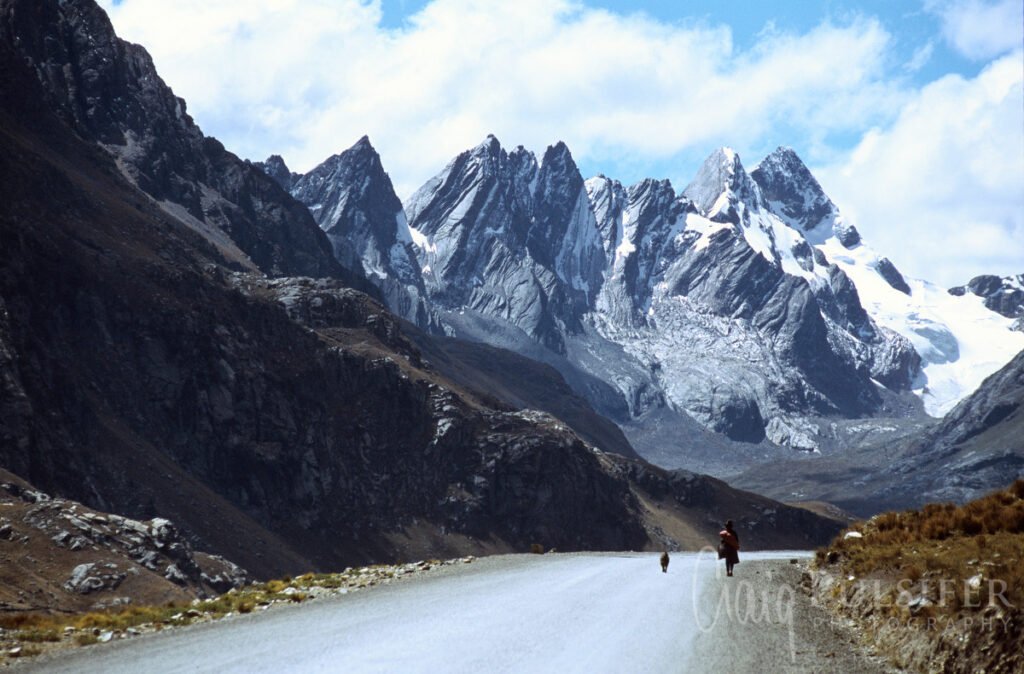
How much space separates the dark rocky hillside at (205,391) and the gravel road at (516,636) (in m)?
65.7

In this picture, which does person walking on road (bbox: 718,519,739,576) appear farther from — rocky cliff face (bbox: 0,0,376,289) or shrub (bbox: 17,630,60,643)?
rocky cliff face (bbox: 0,0,376,289)

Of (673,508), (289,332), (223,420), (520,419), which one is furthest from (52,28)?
(673,508)

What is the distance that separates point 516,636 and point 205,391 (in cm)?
10452

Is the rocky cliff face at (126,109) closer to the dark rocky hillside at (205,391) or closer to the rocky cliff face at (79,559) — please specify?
the dark rocky hillside at (205,391)

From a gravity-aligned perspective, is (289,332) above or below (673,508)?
above

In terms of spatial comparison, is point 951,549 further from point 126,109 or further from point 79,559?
point 126,109

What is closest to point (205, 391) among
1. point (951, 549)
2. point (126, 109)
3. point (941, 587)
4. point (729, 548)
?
point (126, 109)

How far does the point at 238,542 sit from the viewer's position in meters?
93.1

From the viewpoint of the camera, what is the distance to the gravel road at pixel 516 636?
53.1 feet

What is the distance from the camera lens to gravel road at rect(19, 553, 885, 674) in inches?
637

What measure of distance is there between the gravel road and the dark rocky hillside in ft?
216

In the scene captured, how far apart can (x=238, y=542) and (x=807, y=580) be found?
3059 inches

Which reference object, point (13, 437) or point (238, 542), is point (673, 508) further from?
point (13, 437)


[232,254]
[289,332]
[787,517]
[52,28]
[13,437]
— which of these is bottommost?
[787,517]
